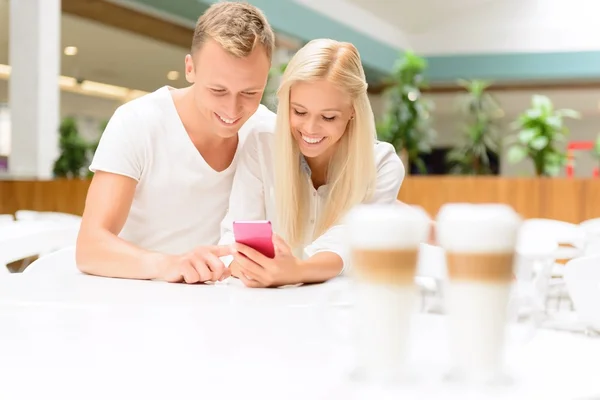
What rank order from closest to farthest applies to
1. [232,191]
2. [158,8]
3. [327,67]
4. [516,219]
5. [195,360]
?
[516,219]
[195,360]
[327,67]
[232,191]
[158,8]

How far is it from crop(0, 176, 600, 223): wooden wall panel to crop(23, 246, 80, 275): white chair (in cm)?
429

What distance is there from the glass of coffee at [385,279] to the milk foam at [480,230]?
3 centimetres

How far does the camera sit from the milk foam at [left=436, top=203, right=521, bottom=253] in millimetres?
589

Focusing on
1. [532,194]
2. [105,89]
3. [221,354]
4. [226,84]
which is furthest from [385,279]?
[105,89]

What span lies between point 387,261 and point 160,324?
0.56 meters

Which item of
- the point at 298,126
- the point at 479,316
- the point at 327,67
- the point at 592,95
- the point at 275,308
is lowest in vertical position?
the point at 275,308

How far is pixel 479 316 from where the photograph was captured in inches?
23.8

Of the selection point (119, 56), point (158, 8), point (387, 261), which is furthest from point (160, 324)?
point (119, 56)

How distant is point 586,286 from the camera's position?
1.95 m

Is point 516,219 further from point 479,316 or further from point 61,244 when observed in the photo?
point 61,244

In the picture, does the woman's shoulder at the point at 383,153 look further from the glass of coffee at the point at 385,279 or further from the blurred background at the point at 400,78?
the glass of coffee at the point at 385,279

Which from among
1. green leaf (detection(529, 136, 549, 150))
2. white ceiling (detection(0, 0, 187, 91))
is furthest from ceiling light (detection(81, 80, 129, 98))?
green leaf (detection(529, 136, 549, 150))

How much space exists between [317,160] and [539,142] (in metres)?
5.18

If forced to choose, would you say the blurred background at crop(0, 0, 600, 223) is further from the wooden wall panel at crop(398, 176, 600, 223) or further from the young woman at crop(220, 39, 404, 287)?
the young woman at crop(220, 39, 404, 287)
